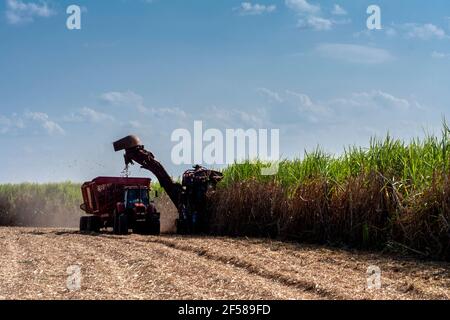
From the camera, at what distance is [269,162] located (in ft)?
74.0

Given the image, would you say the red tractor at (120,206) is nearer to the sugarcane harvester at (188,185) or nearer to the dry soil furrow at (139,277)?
the sugarcane harvester at (188,185)

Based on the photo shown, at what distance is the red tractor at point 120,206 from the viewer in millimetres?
22328

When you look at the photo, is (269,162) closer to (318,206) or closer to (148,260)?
(318,206)

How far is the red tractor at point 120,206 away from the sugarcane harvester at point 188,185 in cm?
88

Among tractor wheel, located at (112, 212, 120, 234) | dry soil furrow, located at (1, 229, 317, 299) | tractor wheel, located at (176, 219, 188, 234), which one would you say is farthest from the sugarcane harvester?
dry soil furrow, located at (1, 229, 317, 299)

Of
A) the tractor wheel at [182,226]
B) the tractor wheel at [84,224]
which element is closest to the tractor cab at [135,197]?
the tractor wheel at [182,226]

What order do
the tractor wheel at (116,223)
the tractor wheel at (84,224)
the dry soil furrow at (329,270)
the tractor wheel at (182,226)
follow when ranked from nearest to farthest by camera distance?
the dry soil furrow at (329,270) < the tractor wheel at (116,223) < the tractor wheel at (182,226) < the tractor wheel at (84,224)

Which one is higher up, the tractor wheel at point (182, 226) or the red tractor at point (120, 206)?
the red tractor at point (120, 206)

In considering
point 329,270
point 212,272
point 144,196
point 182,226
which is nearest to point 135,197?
point 144,196

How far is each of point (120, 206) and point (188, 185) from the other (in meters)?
2.38

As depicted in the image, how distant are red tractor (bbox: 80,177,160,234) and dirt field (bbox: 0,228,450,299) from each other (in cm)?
457

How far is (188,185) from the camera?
23281 mm

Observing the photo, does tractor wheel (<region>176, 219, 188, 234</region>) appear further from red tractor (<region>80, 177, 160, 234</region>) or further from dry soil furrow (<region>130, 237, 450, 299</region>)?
dry soil furrow (<region>130, 237, 450, 299</region>)
